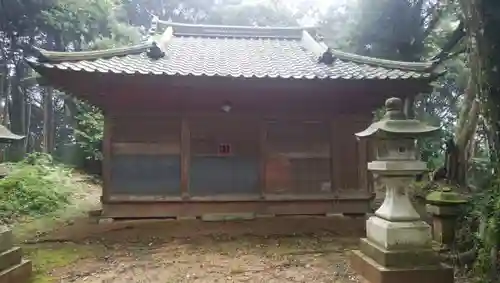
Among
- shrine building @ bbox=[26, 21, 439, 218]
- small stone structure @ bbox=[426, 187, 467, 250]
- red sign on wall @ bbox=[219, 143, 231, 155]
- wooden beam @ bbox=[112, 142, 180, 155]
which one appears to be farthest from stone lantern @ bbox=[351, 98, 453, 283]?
wooden beam @ bbox=[112, 142, 180, 155]

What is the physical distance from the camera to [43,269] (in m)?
4.70

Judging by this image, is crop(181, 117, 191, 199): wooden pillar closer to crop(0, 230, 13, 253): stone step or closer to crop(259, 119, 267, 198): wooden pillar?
crop(259, 119, 267, 198): wooden pillar

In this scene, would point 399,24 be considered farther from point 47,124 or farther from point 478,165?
point 47,124

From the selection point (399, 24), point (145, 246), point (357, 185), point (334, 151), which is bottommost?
point (145, 246)

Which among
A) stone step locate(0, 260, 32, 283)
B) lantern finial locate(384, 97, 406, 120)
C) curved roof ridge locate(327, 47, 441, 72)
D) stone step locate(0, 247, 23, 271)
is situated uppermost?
curved roof ridge locate(327, 47, 441, 72)

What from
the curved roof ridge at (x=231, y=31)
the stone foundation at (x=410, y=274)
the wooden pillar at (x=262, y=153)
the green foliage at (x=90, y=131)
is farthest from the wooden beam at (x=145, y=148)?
the green foliage at (x=90, y=131)

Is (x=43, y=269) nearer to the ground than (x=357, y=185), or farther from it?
nearer to the ground

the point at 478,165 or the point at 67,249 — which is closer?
the point at 67,249

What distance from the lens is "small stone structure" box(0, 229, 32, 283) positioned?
12.6ft

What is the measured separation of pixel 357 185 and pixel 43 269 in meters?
5.73

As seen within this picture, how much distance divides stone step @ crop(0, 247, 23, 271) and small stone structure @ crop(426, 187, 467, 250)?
4.95 meters

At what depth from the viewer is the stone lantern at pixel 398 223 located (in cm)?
382

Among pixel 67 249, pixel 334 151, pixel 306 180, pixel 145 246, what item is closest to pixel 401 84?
pixel 334 151

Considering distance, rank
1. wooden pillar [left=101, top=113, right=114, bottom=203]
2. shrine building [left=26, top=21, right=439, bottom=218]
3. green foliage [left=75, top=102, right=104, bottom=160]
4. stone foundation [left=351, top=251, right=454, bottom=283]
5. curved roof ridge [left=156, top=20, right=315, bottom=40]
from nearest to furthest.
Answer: stone foundation [left=351, top=251, right=454, bottom=283]
shrine building [left=26, top=21, right=439, bottom=218]
wooden pillar [left=101, top=113, right=114, bottom=203]
curved roof ridge [left=156, top=20, right=315, bottom=40]
green foliage [left=75, top=102, right=104, bottom=160]
